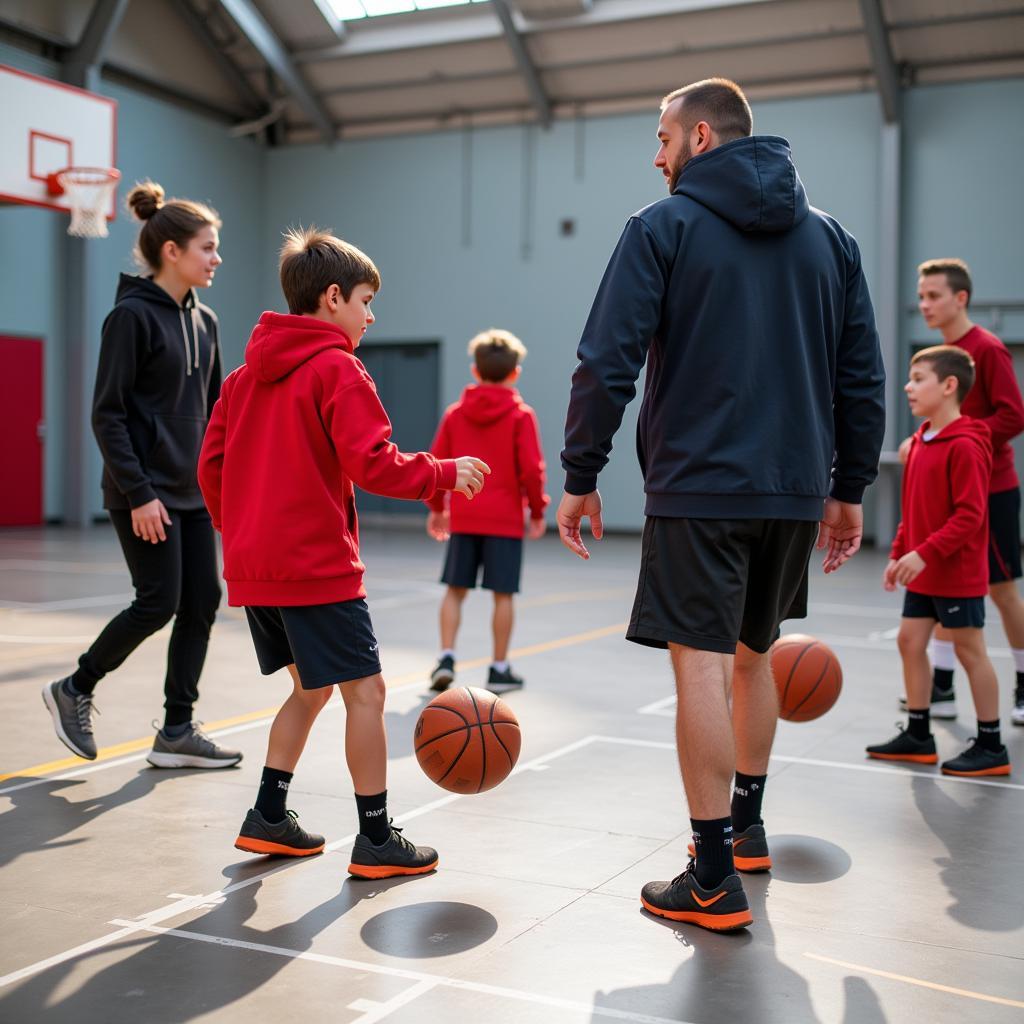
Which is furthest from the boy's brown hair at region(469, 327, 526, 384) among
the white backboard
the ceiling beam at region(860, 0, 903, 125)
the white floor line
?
the ceiling beam at region(860, 0, 903, 125)

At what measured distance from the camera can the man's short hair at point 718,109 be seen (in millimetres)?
3094

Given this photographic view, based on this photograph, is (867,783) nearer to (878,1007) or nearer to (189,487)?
(878,1007)

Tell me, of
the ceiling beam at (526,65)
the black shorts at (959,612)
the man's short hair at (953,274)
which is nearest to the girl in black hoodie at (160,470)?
the black shorts at (959,612)

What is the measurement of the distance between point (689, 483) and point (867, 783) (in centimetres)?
191

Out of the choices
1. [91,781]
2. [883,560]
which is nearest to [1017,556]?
[91,781]

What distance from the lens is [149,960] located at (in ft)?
8.74

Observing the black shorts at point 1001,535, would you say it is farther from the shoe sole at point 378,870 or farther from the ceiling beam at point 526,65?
the ceiling beam at point 526,65

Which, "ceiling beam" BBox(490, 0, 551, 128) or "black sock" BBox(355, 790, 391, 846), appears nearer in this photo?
"black sock" BBox(355, 790, 391, 846)

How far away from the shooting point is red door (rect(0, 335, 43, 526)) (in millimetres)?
16859

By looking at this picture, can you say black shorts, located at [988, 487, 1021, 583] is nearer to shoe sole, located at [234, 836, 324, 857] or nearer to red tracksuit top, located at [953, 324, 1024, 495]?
red tracksuit top, located at [953, 324, 1024, 495]

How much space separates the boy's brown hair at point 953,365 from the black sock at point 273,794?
278cm

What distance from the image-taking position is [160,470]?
433 centimetres

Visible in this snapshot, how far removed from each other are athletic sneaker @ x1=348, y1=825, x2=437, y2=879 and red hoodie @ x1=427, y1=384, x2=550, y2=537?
3030 millimetres

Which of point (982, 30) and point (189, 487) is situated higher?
point (982, 30)
